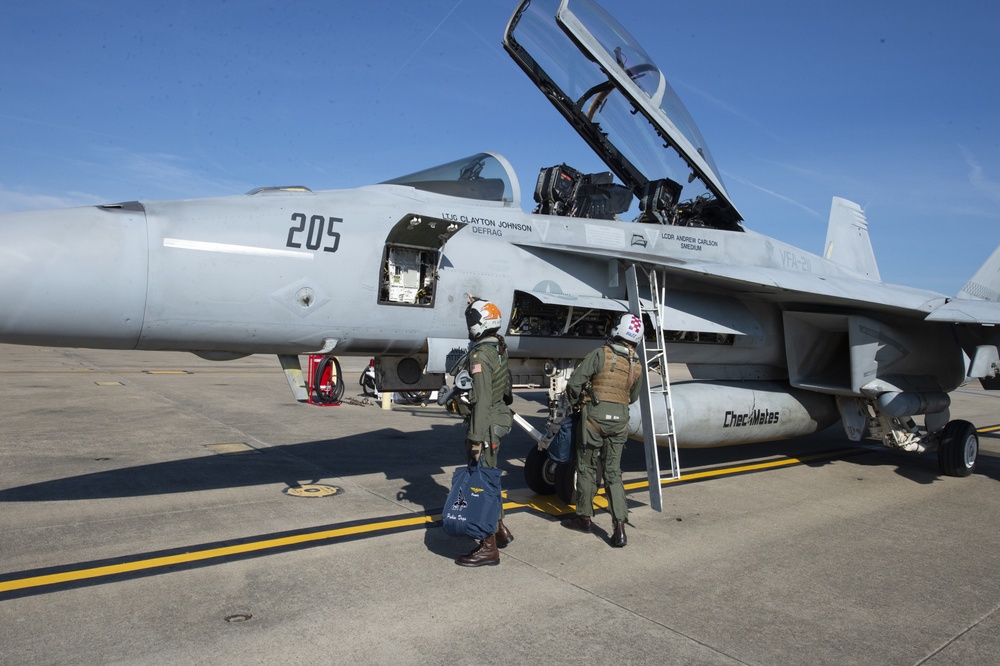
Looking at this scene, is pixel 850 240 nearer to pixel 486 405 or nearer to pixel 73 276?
pixel 486 405

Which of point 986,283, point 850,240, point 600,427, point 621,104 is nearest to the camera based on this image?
point 600,427

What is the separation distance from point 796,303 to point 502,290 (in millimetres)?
4223

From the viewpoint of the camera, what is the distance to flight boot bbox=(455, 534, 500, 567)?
4.76 meters

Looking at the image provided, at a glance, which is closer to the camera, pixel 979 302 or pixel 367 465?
pixel 367 465

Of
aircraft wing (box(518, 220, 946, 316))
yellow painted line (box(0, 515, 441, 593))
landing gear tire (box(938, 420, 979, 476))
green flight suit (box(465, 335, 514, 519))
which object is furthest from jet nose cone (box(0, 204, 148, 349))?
landing gear tire (box(938, 420, 979, 476))

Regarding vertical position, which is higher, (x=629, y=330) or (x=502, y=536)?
(x=629, y=330)

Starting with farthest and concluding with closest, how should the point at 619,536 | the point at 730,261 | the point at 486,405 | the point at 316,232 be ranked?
1. the point at 730,261
2. the point at 619,536
3. the point at 316,232
4. the point at 486,405

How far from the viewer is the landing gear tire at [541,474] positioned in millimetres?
6887

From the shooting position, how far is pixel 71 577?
14.2ft

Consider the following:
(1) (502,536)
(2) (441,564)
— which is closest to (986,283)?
(1) (502,536)

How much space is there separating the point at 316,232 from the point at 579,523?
3.07m

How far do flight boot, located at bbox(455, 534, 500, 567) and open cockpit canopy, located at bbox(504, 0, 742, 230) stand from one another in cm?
422

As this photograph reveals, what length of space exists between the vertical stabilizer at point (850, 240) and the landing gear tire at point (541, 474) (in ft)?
24.2

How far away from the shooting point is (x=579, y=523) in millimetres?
5754
